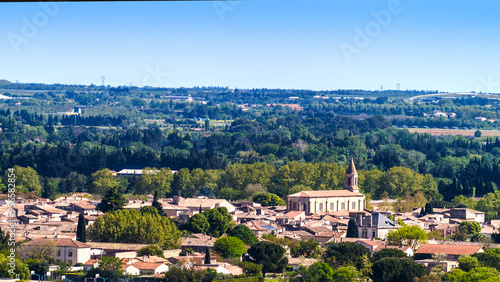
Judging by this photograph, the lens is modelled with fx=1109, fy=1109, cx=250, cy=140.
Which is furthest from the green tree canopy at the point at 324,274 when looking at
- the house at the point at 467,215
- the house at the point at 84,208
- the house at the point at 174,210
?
the house at the point at 467,215

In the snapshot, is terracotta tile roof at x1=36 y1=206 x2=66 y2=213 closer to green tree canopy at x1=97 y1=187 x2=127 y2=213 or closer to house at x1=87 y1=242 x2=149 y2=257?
green tree canopy at x1=97 y1=187 x2=127 y2=213

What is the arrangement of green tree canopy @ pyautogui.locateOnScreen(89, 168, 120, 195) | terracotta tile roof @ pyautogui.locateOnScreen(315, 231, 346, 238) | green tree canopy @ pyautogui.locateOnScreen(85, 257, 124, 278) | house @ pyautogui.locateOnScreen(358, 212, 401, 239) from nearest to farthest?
1. green tree canopy @ pyautogui.locateOnScreen(85, 257, 124, 278)
2. terracotta tile roof @ pyautogui.locateOnScreen(315, 231, 346, 238)
3. house @ pyautogui.locateOnScreen(358, 212, 401, 239)
4. green tree canopy @ pyautogui.locateOnScreen(89, 168, 120, 195)

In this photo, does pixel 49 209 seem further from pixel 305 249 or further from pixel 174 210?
pixel 305 249

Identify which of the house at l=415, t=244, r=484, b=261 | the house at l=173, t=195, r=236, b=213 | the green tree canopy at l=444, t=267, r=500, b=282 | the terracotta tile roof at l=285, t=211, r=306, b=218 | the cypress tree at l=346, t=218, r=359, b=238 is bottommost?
the terracotta tile roof at l=285, t=211, r=306, b=218

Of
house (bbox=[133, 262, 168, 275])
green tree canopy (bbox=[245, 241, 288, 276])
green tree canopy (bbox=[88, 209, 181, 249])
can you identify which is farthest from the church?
house (bbox=[133, 262, 168, 275])

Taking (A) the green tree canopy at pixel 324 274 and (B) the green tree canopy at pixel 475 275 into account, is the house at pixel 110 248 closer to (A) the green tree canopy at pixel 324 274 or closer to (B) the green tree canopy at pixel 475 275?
(A) the green tree canopy at pixel 324 274

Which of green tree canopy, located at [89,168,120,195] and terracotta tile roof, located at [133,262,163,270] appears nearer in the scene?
terracotta tile roof, located at [133,262,163,270]

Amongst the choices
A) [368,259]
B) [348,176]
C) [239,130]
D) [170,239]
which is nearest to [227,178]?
[348,176]

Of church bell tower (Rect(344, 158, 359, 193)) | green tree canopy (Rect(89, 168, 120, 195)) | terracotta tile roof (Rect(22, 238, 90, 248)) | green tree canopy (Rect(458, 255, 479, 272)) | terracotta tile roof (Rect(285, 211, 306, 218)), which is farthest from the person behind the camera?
green tree canopy (Rect(89, 168, 120, 195))

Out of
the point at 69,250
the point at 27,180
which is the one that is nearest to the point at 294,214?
the point at 69,250
